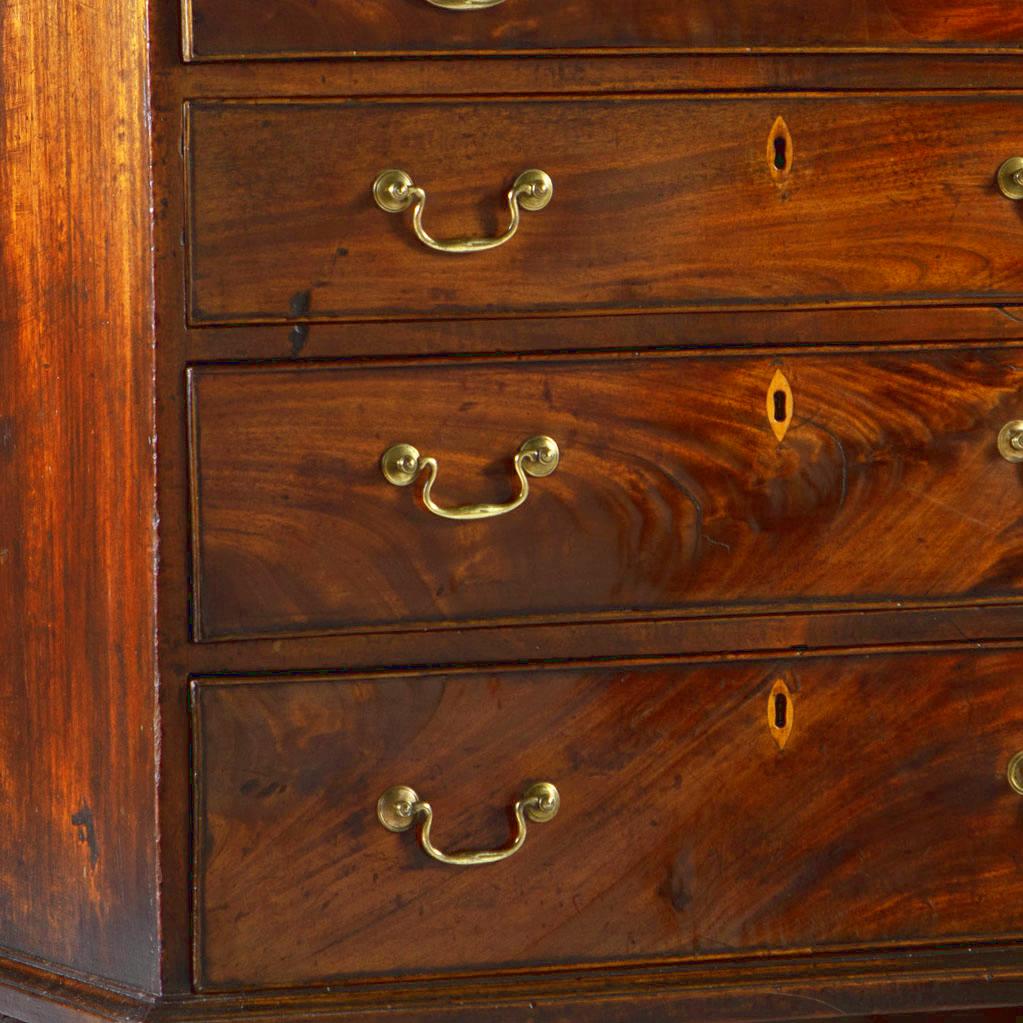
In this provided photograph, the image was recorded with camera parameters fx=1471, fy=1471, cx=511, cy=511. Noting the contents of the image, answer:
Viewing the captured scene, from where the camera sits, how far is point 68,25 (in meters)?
1.07

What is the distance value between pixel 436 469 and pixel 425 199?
0.19m

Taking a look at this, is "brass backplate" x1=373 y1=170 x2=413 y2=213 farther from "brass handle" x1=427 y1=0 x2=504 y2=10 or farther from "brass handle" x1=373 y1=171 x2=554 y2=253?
"brass handle" x1=427 y1=0 x2=504 y2=10

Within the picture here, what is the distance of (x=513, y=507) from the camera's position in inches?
41.8

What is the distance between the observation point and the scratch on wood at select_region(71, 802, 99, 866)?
1.11 metres

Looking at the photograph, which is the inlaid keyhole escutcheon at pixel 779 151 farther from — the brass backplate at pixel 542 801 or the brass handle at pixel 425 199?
the brass backplate at pixel 542 801

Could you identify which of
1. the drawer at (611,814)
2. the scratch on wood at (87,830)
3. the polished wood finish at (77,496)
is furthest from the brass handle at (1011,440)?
the scratch on wood at (87,830)

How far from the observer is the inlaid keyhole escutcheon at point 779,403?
43.2 inches

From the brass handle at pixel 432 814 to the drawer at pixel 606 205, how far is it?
35cm

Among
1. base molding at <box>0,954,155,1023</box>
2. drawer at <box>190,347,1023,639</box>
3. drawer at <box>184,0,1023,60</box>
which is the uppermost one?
drawer at <box>184,0,1023,60</box>

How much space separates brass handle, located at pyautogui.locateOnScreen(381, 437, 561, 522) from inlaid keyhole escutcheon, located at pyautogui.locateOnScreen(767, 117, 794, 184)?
26 centimetres

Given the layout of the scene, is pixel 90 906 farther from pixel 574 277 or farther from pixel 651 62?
pixel 651 62

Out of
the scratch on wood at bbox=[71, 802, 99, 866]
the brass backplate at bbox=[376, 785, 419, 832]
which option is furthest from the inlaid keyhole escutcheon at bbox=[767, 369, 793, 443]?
the scratch on wood at bbox=[71, 802, 99, 866]

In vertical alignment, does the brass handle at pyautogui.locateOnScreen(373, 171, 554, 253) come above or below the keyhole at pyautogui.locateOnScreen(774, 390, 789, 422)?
above

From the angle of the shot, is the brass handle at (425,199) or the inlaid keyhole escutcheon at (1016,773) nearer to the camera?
the brass handle at (425,199)
